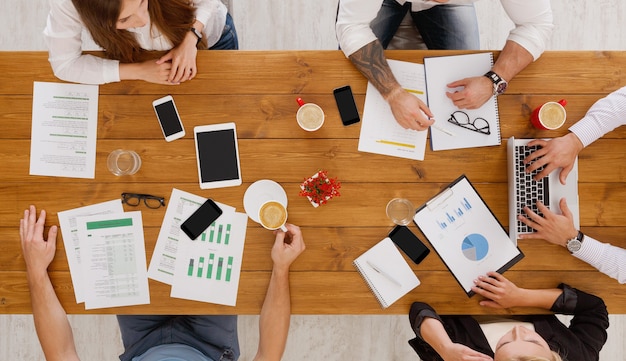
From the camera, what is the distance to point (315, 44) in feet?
8.75

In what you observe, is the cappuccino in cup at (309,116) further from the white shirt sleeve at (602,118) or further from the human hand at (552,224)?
the white shirt sleeve at (602,118)

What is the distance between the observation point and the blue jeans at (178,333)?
1917 millimetres

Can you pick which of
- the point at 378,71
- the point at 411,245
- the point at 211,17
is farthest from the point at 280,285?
the point at 211,17

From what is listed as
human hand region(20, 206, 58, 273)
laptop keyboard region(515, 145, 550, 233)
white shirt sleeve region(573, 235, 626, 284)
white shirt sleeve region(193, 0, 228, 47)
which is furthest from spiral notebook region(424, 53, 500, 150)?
human hand region(20, 206, 58, 273)

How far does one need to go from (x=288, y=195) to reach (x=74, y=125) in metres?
0.85

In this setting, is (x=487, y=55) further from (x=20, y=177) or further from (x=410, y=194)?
(x=20, y=177)

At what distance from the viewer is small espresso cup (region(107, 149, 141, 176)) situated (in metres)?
1.68

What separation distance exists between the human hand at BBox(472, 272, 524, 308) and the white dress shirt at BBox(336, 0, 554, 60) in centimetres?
84

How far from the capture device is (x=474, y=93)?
1671mm

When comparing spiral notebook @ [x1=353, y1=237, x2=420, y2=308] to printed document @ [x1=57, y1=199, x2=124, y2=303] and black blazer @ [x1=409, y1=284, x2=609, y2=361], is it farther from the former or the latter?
printed document @ [x1=57, y1=199, x2=124, y2=303]

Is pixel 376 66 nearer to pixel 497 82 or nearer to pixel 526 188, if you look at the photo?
pixel 497 82

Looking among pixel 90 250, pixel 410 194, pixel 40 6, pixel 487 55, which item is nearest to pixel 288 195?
A: pixel 410 194

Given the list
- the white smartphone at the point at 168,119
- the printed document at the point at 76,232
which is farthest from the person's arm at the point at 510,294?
the printed document at the point at 76,232

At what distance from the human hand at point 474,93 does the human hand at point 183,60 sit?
991 mm
